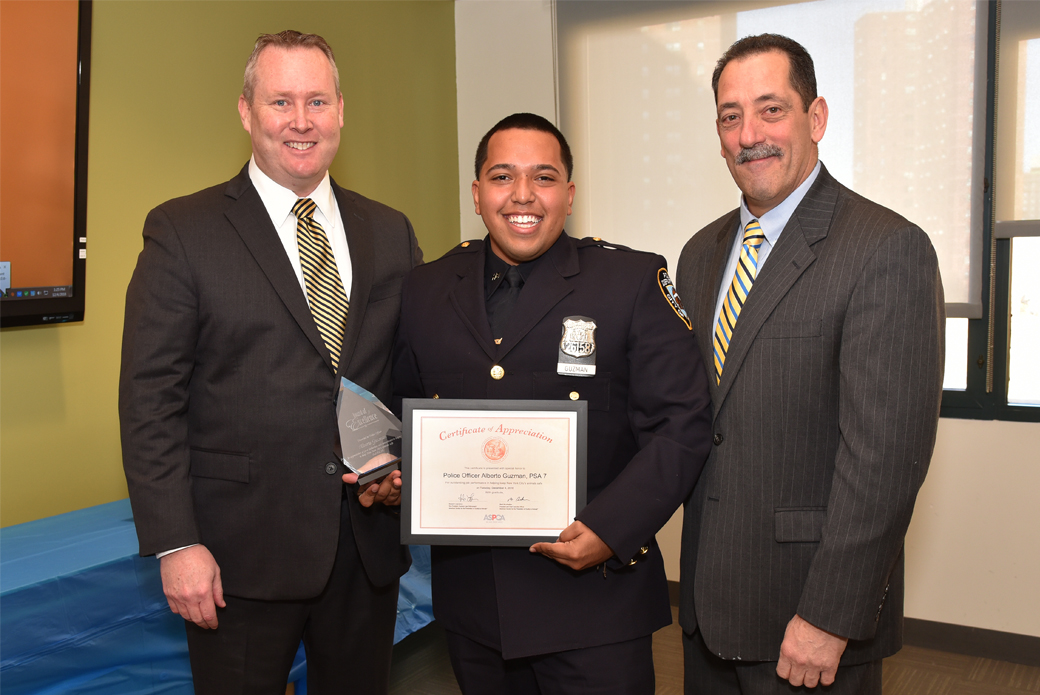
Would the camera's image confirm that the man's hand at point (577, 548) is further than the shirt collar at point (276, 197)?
No

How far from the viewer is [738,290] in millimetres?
1635

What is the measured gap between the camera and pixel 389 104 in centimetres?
399

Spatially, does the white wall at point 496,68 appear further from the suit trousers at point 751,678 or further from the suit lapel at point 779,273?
the suit trousers at point 751,678

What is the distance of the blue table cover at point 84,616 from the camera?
191 centimetres

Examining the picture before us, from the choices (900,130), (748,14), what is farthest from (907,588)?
(748,14)

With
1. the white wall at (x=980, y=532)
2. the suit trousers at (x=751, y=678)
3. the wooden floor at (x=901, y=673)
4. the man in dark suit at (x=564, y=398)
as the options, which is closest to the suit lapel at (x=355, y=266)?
the man in dark suit at (x=564, y=398)

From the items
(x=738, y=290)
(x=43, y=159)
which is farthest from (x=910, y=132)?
(x=43, y=159)

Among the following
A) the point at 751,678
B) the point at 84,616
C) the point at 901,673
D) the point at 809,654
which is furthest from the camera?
the point at 901,673

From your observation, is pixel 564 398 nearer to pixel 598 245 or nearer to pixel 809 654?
pixel 598 245

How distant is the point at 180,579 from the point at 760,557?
1142 mm

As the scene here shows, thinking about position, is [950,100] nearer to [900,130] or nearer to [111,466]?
[900,130]

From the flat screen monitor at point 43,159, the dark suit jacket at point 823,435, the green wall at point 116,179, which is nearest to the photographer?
the dark suit jacket at point 823,435

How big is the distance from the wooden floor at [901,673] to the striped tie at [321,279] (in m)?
1.93

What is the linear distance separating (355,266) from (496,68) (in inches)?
115
